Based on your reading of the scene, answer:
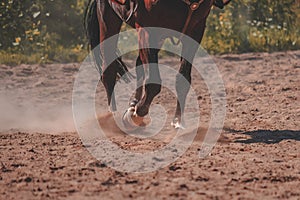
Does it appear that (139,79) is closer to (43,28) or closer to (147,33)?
(147,33)

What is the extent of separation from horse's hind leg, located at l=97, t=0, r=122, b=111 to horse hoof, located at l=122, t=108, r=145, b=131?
717mm

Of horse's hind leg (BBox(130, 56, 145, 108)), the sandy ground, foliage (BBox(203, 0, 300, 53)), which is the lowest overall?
the sandy ground

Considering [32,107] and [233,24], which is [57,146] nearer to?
[32,107]

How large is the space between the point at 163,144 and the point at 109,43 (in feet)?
6.28

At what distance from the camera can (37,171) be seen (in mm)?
4488

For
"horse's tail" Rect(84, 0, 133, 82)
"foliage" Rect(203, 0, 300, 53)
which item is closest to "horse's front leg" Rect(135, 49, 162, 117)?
"horse's tail" Rect(84, 0, 133, 82)

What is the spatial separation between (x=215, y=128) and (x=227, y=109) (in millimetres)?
1044

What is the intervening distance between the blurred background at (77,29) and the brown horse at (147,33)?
12.4ft

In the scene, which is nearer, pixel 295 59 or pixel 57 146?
pixel 57 146

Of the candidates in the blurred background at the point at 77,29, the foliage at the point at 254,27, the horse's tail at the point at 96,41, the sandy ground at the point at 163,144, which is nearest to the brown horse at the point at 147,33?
the horse's tail at the point at 96,41

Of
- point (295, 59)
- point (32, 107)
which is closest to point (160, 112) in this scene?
point (32, 107)

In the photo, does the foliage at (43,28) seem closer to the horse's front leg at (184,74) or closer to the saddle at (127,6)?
the saddle at (127,6)

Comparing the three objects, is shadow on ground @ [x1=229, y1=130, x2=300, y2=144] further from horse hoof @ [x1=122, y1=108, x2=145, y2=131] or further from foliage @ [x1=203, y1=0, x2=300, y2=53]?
foliage @ [x1=203, y1=0, x2=300, y2=53]

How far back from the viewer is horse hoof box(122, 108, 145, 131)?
240 inches
